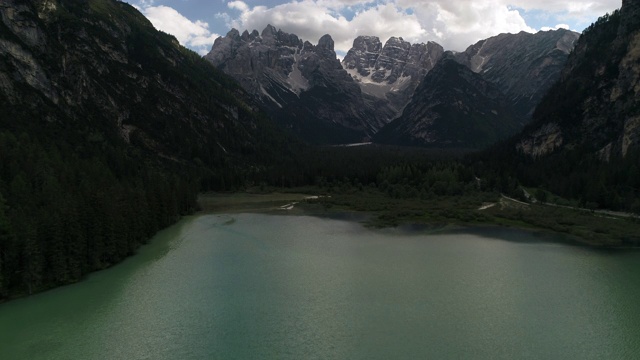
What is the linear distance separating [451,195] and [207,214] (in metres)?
87.7

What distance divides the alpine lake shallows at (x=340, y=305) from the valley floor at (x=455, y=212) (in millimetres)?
19369

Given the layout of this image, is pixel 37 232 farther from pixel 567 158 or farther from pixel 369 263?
pixel 567 158

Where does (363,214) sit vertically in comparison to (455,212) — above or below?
below

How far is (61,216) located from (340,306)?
1743 inches

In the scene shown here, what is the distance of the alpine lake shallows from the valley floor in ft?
63.5

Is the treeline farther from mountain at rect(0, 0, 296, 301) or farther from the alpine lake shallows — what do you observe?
the alpine lake shallows

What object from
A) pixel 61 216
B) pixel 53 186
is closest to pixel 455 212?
pixel 53 186

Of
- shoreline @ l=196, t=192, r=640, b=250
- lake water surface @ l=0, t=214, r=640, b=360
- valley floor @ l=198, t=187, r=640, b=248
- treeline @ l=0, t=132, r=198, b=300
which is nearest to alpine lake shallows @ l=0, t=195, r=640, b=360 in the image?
lake water surface @ l=0, t=214, r=640, b=360

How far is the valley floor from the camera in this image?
116 m

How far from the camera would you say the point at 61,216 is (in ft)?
249

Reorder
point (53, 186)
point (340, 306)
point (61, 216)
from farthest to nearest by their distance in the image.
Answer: point (53, 186)
point (61, 216)
point (340, 306)

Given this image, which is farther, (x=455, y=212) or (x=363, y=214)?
(x=363, y=214)

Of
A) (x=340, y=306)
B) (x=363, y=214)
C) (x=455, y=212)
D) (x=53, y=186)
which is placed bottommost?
(x=340, y=306)

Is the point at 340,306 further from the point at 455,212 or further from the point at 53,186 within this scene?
the point at 455,212
